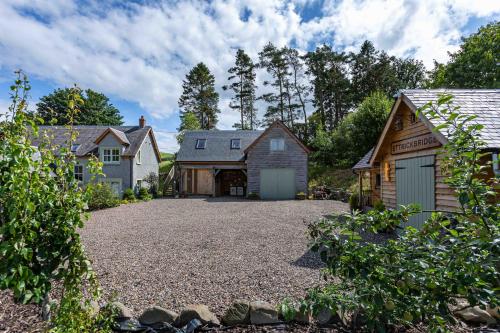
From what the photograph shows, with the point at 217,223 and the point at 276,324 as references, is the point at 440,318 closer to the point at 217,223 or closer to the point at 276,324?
the point at 276,324

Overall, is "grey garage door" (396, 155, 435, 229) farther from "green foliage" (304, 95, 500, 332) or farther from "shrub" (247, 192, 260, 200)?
"shrub" (247, 192, 260, 200)

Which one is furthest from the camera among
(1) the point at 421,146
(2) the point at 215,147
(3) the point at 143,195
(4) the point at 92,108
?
(4) the point at 92,108

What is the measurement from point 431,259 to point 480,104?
22.4ft

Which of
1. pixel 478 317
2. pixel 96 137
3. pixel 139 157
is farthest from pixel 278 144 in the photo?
pixel 478 317

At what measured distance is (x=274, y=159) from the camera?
1991 centimetres

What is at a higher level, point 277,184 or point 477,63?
point 477,63

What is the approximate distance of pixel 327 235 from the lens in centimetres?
227

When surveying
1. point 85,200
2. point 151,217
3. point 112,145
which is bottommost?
point 151,217

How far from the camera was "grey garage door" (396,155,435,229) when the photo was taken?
23.1 feet

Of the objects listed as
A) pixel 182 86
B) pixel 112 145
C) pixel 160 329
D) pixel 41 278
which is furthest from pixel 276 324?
pixel 182 86

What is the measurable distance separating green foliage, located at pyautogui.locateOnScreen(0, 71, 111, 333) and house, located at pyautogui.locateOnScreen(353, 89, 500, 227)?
21.5ft

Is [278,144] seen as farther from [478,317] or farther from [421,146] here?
[478,317]

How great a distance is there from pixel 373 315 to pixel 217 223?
8.45 m

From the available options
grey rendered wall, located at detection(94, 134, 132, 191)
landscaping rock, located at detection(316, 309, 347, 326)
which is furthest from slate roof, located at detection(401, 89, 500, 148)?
grey rendered wall, located at detection(94, 134, 132, 191)
